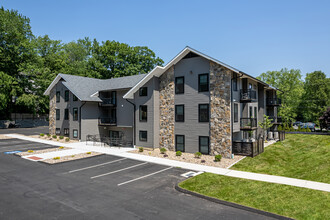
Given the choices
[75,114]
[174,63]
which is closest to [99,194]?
[174,63]

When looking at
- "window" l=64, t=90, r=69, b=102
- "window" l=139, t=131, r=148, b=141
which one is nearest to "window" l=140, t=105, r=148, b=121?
Result: "window" l=139, t=131, r=148, b=141

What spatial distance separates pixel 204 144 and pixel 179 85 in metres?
6.71

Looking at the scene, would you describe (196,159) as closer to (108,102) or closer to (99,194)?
(99,194)

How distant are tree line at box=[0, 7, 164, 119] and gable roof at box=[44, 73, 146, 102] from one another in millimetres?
17343

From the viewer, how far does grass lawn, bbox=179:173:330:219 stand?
10000mm

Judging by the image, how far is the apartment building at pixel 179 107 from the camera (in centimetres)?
2109

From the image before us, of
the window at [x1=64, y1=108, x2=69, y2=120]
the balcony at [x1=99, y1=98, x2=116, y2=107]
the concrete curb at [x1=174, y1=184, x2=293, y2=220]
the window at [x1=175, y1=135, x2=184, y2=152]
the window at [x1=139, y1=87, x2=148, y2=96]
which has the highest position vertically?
the window at [x1=139, y1=87, x2=148, y2=96]

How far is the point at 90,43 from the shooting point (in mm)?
67938

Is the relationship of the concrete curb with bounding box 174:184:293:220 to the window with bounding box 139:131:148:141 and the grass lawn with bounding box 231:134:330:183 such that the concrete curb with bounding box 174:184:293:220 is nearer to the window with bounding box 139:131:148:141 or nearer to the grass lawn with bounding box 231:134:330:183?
the grass lawn with bounding box 231:134:330:183

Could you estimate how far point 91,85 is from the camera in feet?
114

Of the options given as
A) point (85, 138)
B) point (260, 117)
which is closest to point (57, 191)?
point (85, 138)

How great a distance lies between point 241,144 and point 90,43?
60.9m

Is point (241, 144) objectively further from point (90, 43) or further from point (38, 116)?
point (90, 43)

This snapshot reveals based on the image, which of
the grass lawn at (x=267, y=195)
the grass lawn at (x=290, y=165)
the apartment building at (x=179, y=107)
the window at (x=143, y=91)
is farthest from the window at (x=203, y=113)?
the grass lawn at (x=267, y=195)
